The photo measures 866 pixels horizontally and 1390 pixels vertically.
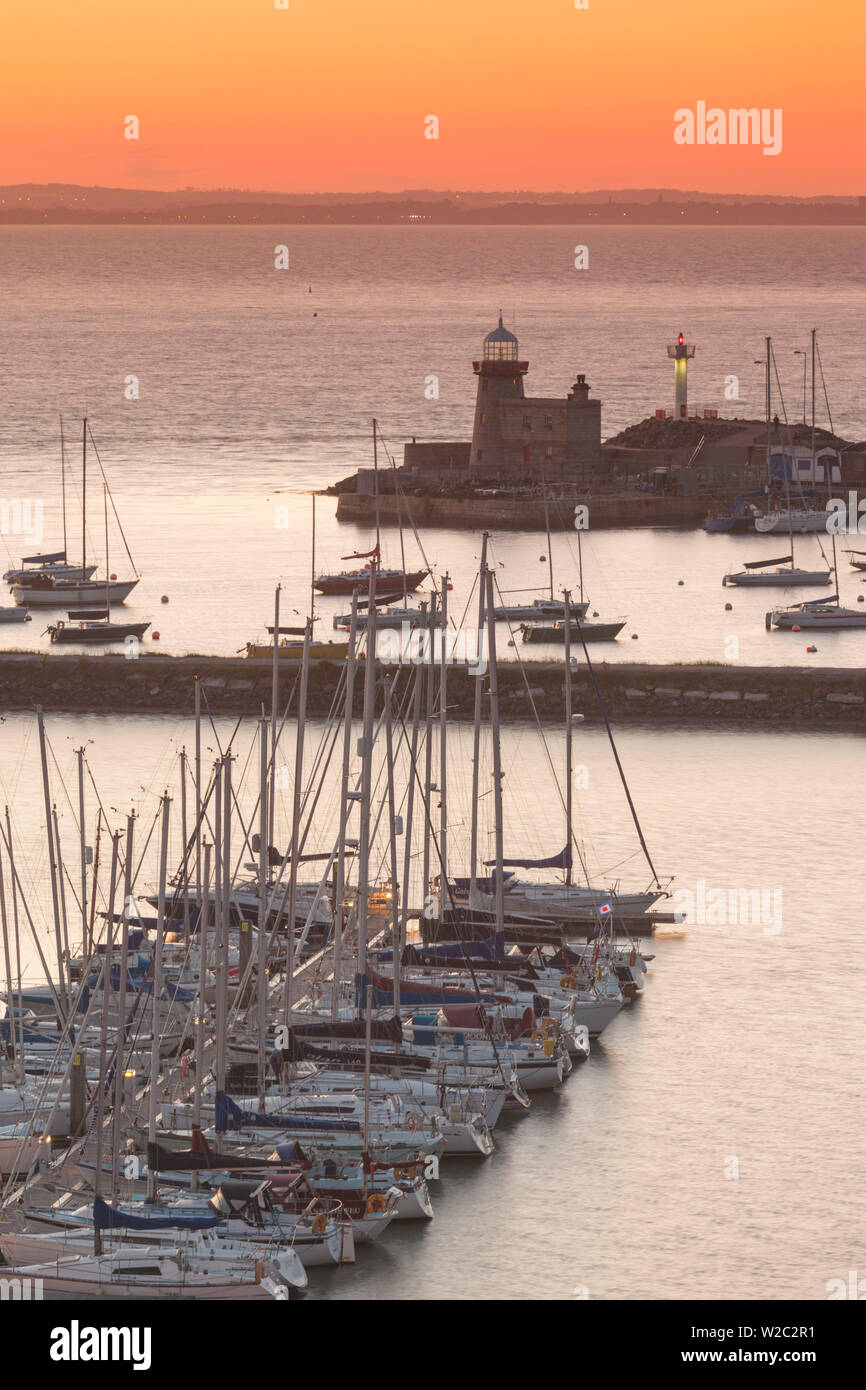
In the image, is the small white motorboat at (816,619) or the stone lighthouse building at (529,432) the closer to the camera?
the small white motorboat at (816,619)

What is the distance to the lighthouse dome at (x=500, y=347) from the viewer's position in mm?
97312

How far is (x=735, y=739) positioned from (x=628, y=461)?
46960mm

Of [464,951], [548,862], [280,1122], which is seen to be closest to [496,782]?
[464,951]

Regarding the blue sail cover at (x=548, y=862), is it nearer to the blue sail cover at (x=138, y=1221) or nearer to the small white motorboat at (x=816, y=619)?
the blue sail cover at (x=138, y=1221)

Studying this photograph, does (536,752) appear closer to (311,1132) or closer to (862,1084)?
(862,1084)

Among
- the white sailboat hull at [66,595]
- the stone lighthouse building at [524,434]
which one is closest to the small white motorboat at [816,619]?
the white sailboat hull at [66,595]

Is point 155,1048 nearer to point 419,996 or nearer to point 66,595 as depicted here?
point 419,996

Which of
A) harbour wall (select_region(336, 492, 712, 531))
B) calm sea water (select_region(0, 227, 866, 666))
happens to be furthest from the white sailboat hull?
harbour wall (select_region(336, 492, 712, 531))

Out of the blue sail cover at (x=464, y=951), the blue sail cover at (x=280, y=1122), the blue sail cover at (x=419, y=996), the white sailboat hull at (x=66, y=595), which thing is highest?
the white sailboat hull at (x=66, y=595)

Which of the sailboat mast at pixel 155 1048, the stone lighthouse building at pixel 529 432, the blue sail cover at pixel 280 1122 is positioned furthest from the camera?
the stone lighthouse building at pixel 529 432

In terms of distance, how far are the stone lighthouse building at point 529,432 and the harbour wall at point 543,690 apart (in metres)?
39.4

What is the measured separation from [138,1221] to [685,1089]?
953 centimetres

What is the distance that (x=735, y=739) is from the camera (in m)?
51.2

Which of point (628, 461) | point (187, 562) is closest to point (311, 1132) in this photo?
point (187, 562)
